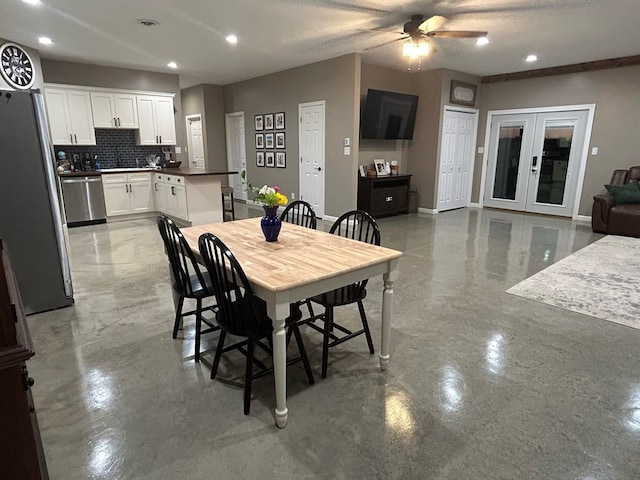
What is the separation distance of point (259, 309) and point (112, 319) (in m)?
1.68

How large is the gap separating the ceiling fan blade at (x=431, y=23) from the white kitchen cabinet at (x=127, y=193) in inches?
206

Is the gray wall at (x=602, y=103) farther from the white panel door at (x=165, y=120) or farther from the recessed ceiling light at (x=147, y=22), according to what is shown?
the white panel door at (x=165, y=120)

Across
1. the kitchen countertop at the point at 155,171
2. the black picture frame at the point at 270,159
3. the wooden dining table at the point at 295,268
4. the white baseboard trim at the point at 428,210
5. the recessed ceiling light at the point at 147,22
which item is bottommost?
the white baseboard trim at the point at 428,210

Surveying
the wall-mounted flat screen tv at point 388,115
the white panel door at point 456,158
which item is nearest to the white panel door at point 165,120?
the wall-mounted flat screen tv at point 388,115

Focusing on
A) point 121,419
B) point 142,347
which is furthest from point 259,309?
point 142,347

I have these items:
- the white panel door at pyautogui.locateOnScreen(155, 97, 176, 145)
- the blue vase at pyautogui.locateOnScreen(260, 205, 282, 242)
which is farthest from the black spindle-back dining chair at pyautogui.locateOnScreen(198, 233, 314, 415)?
the white panel door at pyautogui.locateOnScreen(155, 97, 176, 145)

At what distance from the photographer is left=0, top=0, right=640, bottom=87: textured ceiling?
393 cm

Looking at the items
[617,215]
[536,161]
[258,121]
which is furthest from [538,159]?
[258,121]

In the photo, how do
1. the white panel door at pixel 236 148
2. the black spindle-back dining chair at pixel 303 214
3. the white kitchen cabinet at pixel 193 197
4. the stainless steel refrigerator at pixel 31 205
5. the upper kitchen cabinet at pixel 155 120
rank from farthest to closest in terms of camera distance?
the white panel door at pixel 236 148 < the upper kitchen cabinet at pixel 155 120 < the white kitchen cabinet at pixel 193 197 < the black spindle-back dining chair at pixel 303 214 < the stainless steel refrigerator at pixel 31 205

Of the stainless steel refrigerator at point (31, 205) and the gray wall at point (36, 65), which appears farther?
the gray wall at point (36, 65)

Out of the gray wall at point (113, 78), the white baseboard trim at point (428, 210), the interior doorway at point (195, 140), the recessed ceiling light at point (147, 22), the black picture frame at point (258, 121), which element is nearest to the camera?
the recessed ceiling light at point (147, 22)

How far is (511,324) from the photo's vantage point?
304 cm

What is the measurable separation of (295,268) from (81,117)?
21.0 feet

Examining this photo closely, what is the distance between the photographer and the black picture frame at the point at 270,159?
26.2 feet
